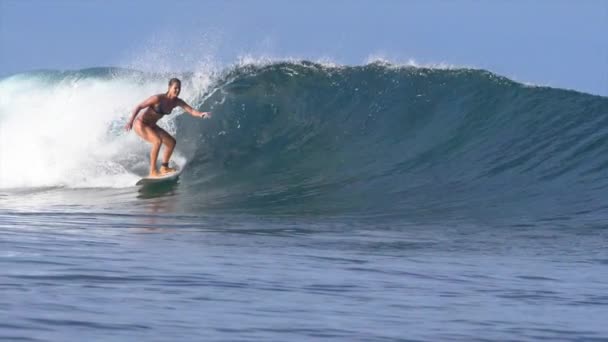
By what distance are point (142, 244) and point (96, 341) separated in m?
3.35

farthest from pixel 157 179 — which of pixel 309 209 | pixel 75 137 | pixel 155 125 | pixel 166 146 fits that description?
pixel 75 137

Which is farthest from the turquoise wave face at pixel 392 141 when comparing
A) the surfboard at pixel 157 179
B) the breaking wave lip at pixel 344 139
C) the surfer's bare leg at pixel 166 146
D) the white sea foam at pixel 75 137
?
the white sea foam at pixel 75 137

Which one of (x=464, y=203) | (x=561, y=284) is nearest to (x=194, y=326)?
(x=561, y=284)

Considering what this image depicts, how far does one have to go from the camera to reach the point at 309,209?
478 inches

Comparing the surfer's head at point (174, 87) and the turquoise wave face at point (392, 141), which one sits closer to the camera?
the turquoise wave face at point (392, 141)

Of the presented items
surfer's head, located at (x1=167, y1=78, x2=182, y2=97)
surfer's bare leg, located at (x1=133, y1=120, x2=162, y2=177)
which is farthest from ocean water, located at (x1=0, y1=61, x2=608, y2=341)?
surfer's head, located at (x1=167, y1=78, x2=182, y2=97)

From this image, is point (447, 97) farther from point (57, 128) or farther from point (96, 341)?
point (96, 341)

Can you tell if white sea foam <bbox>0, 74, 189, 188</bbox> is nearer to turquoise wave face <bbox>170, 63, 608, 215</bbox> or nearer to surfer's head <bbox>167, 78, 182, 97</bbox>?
turquoise wave face <bbox>170, 63, 608, 215</bbox>

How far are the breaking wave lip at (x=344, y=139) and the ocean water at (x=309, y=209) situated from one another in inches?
1.7

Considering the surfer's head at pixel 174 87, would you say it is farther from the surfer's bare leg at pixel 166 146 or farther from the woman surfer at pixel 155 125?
the surfer's bare leg at pixel 166 146

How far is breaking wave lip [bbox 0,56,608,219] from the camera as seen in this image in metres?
13.4

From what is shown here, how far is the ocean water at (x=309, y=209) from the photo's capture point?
5312 mm

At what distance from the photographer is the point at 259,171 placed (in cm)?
1494

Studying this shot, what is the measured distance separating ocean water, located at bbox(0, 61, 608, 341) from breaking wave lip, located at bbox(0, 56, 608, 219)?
4 centimetres
